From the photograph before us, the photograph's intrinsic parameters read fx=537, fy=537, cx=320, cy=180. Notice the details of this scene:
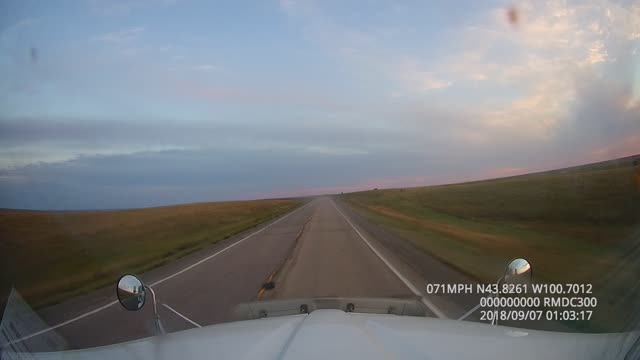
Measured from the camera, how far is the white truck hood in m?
3.30

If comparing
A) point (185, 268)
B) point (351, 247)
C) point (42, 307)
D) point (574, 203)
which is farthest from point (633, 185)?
point (42, 307)

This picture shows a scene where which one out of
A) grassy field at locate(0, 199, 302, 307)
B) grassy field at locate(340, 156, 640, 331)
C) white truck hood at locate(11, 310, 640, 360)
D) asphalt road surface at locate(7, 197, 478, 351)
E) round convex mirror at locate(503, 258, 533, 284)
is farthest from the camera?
grassy field at locate(0, 199, 302, 307)

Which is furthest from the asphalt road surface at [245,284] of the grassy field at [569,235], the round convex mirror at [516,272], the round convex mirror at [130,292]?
the round convex mirror at [516,272]

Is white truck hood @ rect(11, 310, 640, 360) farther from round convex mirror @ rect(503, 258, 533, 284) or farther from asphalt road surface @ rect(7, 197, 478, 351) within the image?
asphalt road surface @ rect(7, 197, 478, 351)

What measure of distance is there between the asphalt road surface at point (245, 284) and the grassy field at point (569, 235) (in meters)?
1.51

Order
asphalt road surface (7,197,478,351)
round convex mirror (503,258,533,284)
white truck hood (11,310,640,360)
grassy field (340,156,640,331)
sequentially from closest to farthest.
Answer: white truck hood (11,310,640,360)
round convex mirror (503,258,533,284)
asphalt road surface (7,197,478,351)
grassy field (340,156,640,331)

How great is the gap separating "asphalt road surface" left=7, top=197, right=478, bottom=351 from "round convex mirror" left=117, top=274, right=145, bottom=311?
166 cm

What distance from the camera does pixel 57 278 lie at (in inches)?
548

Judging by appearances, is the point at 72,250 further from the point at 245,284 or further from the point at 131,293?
the point at 131,293

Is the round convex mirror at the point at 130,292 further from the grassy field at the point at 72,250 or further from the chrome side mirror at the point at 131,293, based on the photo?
the grassy field at the point at 72,250

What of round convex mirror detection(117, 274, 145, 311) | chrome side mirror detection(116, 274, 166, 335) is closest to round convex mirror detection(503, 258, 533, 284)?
chrome side mirror detection(116, 274, 166, 335)

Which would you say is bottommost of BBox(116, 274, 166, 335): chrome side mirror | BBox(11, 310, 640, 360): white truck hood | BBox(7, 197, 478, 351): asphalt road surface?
BBox(7, 197, 478, 351): asphalt road surface

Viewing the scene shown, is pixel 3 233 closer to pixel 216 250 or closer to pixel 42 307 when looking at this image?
pixel 42 307

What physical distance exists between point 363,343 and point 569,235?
14.0m
